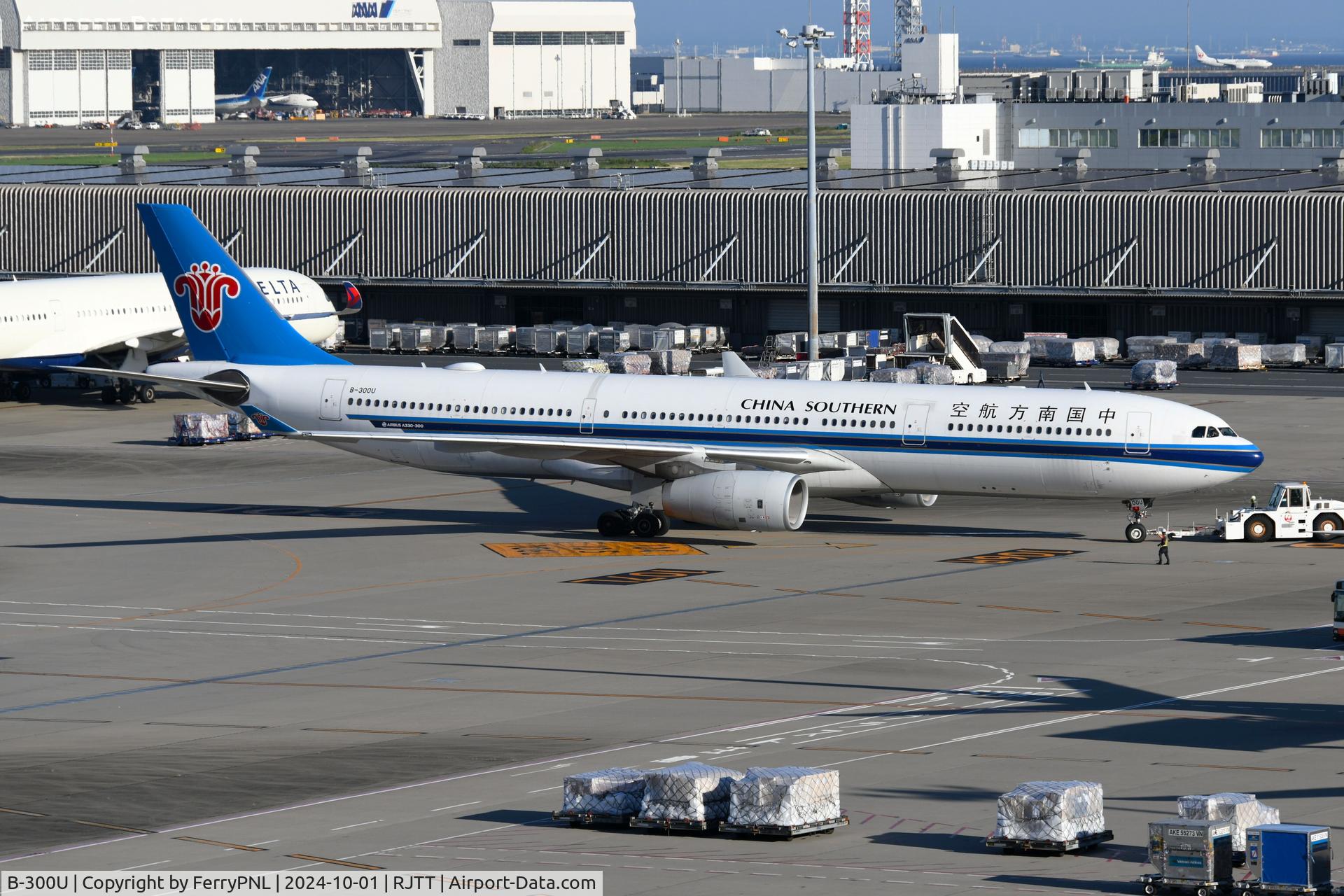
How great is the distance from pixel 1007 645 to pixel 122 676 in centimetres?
1745

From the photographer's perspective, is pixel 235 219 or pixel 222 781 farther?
pixel 235 219

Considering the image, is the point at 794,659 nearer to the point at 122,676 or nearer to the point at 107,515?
the point at 122,676

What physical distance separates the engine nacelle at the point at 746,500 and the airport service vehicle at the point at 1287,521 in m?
11.5

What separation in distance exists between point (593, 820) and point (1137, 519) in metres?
30.5

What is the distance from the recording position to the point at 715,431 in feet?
187

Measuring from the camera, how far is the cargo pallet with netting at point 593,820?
2773cm

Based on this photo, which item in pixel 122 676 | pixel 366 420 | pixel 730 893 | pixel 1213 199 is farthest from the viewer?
pixel 1213 199

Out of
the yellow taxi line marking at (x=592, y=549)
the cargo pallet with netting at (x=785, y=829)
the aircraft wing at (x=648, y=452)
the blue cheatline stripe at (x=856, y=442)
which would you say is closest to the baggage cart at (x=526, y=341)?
the blue cheatline stripe at (x=856, y=442)

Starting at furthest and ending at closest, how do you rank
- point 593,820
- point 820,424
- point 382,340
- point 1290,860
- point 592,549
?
point 382,340, point 820,424, point 592,549, point 593,820, point 1290,860

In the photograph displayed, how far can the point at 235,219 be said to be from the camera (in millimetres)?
111500

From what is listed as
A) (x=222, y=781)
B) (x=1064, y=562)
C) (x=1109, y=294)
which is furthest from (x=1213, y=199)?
(x=222, y=781)

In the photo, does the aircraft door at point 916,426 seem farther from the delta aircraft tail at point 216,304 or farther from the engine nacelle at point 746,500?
the delta aircraft tail at point 216,304

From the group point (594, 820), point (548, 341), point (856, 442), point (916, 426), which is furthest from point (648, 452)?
point (548, 341)

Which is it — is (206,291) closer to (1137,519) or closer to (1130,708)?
(1137,519)
